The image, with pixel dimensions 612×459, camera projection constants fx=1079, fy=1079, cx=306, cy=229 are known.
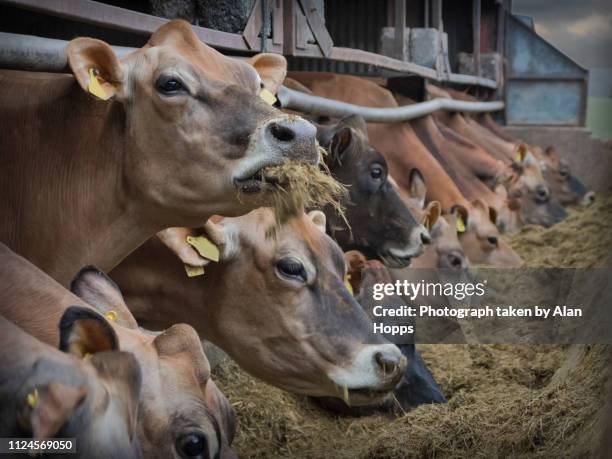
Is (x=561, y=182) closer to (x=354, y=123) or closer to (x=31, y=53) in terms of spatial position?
(x=354, y=123)

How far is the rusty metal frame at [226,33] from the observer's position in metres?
4.18

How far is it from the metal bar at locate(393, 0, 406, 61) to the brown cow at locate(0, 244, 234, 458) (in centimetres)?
615

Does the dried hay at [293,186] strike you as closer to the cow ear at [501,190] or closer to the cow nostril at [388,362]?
the cow nostril at [388,362]

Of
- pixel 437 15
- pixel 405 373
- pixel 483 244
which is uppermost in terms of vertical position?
pixel 437 15

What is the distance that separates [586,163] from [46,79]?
444 inches

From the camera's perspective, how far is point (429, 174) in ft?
29.6

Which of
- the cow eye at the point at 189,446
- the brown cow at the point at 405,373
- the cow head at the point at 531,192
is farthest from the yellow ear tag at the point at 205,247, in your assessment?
the cow head at the point at 531,192

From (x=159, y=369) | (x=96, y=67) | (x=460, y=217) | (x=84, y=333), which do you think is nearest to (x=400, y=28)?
(x=460, y=217)

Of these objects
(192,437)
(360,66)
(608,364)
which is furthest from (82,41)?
(360,66)

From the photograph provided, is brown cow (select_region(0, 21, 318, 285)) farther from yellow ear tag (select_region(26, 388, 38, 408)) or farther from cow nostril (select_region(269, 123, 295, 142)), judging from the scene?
yellow ear tag (select_region(26, 388, 38, 408))

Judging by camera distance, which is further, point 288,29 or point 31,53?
point 288,29

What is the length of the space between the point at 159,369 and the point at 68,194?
1.32 metres

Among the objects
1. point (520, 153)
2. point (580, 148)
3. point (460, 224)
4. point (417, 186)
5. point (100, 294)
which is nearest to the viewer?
point (100, 294)

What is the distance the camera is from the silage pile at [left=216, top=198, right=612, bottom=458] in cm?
466
